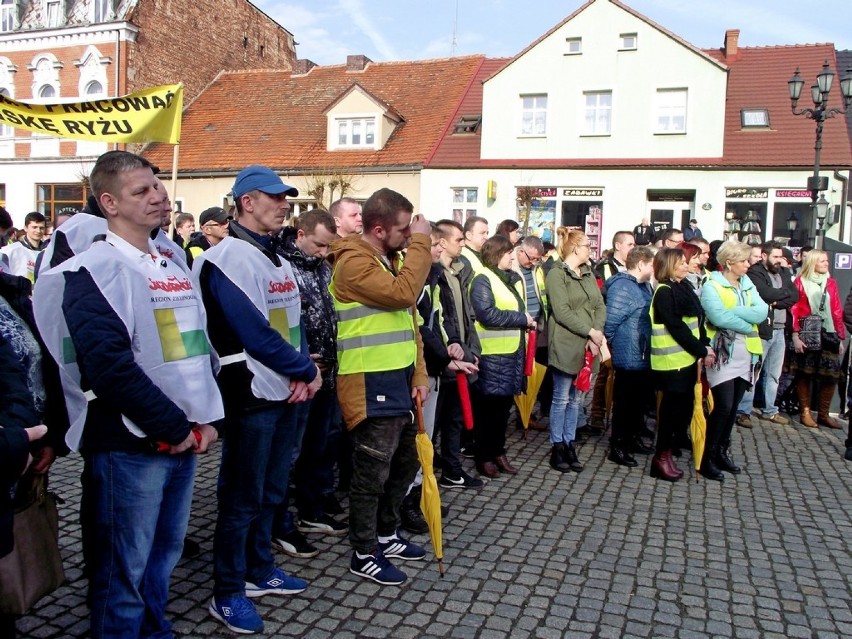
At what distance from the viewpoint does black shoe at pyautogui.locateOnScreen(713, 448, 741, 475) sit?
6.48 m

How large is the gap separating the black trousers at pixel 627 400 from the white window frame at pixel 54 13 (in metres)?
29.7

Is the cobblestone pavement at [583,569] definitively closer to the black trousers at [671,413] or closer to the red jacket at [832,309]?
the black trousers at [671,413]

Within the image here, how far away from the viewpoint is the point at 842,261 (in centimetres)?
924

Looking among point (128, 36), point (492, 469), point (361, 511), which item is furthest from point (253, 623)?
point (128, 36)

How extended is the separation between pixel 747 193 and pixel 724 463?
57.8 feet

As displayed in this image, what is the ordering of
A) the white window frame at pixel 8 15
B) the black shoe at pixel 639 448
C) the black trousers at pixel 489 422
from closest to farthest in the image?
the black trousers at pixel 489 422, the black shoe at pixel 639 448, the white window frame at pixel 8 15

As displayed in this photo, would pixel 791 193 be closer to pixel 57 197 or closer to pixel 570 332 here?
pixel 570 332

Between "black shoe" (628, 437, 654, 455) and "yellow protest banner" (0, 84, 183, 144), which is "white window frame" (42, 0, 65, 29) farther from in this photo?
"black shoe" (628, 437, 654, 455)

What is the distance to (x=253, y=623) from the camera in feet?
11.1

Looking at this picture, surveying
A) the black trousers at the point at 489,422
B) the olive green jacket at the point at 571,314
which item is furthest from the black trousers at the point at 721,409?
the black trousers at the point at 489,422

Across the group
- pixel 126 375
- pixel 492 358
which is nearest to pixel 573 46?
pixel 492 358

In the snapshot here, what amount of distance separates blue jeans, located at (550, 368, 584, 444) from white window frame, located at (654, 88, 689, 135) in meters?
18.3

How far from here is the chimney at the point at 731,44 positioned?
2497 centimetres

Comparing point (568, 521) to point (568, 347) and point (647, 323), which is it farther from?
point (647, 323)
